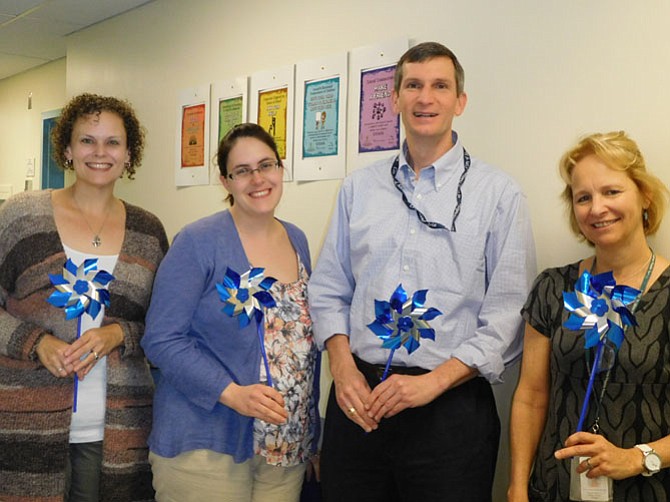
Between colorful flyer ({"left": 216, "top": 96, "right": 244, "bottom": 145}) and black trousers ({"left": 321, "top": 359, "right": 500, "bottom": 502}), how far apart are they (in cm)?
200

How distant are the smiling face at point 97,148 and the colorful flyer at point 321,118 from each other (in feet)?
3.37

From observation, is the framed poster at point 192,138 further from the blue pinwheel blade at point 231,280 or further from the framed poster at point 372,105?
the blue pinwheel blade at point 231,280

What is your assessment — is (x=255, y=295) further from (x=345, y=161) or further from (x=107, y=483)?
(x=345, y=161)

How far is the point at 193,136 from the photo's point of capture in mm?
3797

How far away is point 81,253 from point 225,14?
200cm

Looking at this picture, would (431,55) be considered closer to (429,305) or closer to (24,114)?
(429,305)

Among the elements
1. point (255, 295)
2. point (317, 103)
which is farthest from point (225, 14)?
point (255, 295)

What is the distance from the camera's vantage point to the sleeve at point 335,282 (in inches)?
73.3

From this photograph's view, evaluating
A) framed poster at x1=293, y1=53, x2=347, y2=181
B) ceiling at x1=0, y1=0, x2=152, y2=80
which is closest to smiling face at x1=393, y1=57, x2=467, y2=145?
framed poster at x1=293, y1=53, x2=347, y2=181

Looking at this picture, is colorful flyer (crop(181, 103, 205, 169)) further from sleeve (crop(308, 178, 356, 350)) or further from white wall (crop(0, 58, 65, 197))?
white wall (crop(0, 58, 65, 197))

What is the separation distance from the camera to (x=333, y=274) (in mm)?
1927

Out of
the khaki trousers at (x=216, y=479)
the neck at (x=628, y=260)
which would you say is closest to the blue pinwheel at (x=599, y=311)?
the neck at (x=628, y=260)

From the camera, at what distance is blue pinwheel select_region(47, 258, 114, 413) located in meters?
1.86

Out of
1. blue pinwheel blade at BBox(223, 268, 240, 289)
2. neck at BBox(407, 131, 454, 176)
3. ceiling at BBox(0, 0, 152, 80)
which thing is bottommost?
blue pinwheel blade at BBox(223, 268, 240, 289)
